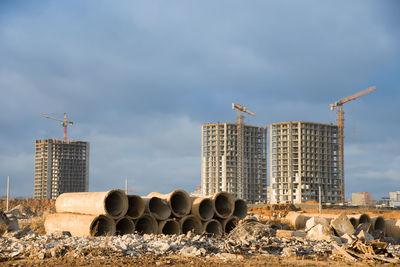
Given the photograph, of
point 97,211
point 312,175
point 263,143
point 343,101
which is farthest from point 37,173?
point 97,211

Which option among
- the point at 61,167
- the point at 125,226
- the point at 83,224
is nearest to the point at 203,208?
the point at 125,226

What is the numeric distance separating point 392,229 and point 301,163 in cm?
4899

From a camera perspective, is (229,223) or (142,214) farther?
(229,223)

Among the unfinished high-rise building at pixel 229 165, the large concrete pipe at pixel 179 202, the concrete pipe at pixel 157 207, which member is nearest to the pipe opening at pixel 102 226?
the concrete pipe at pixel 157 207

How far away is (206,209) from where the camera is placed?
13297 mm

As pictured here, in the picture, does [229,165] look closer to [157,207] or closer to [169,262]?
[157,207]

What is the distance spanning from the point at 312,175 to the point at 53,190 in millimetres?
48823

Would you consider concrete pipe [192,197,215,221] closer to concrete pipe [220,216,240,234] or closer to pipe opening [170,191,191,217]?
pipe opening [170,191,191,217]

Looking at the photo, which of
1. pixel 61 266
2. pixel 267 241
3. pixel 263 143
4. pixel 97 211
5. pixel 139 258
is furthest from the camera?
pixel 263 143

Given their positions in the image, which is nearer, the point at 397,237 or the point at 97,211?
the point at 97,211

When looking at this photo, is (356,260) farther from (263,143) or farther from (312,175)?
(263,143)

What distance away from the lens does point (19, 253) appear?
29.2 feet

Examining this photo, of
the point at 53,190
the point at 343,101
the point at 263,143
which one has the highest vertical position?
the point at 343,101

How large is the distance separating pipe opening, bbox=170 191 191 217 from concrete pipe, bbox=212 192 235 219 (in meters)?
0.87
